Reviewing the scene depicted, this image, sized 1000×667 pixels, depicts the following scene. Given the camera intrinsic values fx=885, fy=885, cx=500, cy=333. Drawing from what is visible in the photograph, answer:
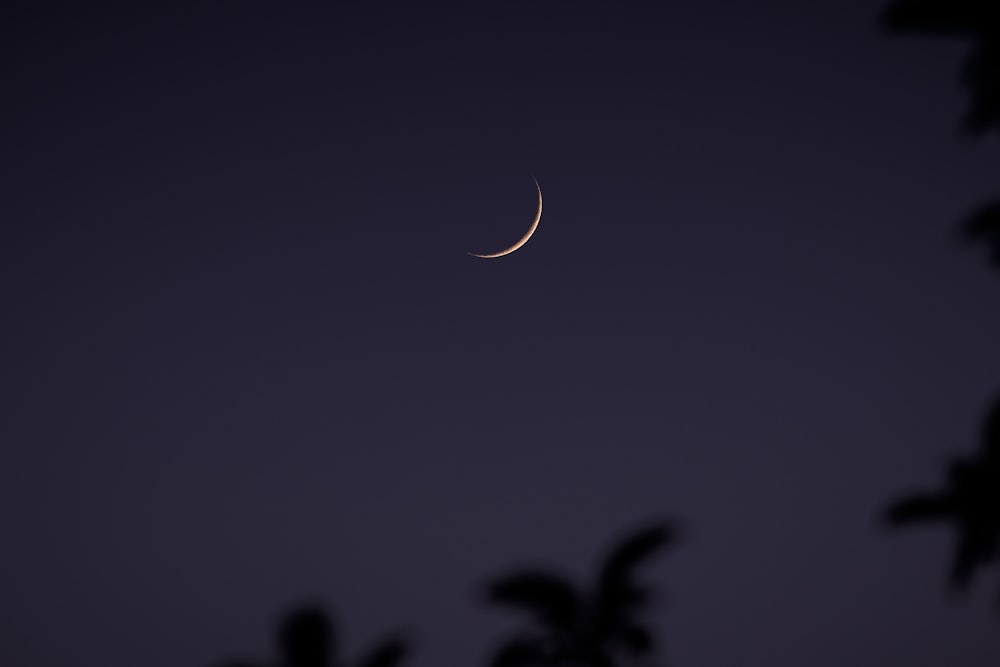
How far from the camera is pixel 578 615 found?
2058 centimetres

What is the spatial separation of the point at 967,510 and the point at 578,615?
8.87 metres

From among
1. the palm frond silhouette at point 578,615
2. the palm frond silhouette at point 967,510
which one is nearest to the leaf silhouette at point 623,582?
the palm frond silhouette at point 578,615

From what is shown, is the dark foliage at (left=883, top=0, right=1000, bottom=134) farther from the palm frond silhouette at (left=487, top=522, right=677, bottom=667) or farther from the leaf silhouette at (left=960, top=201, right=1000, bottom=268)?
the palm frond silhouette at (left=487, top=522, right=677, bottom=667)

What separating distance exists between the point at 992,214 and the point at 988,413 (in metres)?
4.18

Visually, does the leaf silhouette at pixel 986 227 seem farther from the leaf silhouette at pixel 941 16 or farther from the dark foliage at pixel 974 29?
the leaf silhouette at pixel 941 16

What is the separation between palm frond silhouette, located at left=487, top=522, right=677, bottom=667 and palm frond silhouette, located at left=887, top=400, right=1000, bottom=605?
17.5ft

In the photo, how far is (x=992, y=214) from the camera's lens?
1592cm

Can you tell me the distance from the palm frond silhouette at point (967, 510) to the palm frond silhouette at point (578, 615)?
5.35 metres

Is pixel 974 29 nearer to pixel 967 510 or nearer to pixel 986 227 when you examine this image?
pixel 986 227

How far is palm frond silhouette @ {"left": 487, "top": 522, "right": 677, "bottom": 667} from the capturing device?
20250 mm

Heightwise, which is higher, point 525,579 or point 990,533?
point 525,579

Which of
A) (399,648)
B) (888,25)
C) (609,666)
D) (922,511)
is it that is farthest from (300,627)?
(888,25)

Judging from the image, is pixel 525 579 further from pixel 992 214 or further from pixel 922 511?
pixel 992 214

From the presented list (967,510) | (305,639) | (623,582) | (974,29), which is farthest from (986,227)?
(305,639)
